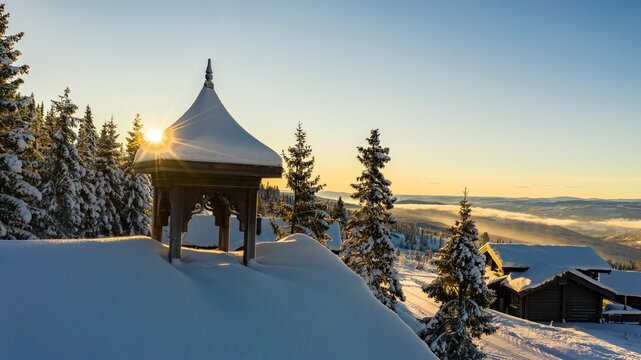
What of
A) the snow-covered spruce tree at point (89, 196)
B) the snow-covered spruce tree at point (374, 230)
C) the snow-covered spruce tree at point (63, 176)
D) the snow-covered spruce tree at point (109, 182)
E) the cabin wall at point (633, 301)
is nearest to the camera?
the snow-covered spruce tree at point (374, 230)

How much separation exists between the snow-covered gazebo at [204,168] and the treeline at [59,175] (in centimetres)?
1284

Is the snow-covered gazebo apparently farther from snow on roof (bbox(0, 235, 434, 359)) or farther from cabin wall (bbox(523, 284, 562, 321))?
cabin wall (bbox(523, 284, 562, 321))

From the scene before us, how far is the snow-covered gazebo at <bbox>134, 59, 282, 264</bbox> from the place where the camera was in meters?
6.09

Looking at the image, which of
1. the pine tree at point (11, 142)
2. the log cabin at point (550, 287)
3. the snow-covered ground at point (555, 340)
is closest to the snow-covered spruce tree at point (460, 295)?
the snow-covered ground at point (555, 340)

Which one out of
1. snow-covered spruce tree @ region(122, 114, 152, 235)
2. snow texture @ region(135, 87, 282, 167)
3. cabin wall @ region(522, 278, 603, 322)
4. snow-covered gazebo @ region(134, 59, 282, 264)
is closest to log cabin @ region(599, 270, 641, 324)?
cabin wall @ region(522, 278, 603, 322)

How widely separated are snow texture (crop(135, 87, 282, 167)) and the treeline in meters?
12.8

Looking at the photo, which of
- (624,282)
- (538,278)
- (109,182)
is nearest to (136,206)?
(109,182)

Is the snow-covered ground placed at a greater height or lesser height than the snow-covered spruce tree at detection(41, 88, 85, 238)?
lesser

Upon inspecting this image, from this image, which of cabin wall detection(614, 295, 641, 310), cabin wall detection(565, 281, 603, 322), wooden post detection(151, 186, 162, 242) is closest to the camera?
wooden post detection(151, 186, 162, 242)

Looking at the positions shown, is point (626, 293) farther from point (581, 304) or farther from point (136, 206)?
point (136, 206)

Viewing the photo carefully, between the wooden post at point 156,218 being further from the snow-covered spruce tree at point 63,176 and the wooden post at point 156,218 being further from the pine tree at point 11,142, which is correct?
the snow-covered spruce tree at point 63,176

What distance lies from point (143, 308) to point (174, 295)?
433 millimetres

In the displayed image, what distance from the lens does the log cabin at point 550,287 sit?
125 ft

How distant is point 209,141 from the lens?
21.0ft
